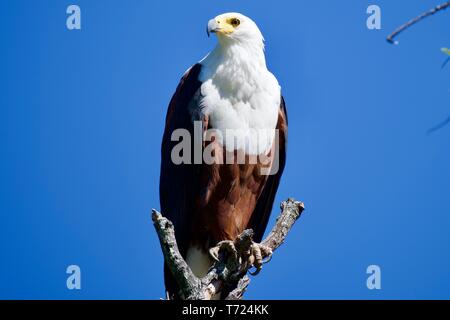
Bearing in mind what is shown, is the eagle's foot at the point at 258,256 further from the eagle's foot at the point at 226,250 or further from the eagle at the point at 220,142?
the eagle at the point at 220,142

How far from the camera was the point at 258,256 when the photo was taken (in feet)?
18.0

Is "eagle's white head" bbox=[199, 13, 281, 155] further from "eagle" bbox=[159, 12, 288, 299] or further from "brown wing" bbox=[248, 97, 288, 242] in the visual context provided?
"brown wing" bbox=[248, 97, 288, 242]

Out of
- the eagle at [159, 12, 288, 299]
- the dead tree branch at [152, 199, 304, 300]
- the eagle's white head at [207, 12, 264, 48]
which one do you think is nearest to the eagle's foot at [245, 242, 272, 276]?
the dead tree branch at [152, 199, 304, 300]

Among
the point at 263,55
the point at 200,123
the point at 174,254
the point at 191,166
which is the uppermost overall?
the point at 263,55

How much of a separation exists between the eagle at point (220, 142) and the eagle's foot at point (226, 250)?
0.92 ft

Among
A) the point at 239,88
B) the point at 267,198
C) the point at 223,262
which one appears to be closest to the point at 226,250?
the point at 223,262

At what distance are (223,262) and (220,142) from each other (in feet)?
3.99

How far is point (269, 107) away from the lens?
20.9 feet

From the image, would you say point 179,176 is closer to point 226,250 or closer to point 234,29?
point 226,250

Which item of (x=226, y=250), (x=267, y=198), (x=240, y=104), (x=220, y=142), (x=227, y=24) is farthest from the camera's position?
(x=267, y=198)

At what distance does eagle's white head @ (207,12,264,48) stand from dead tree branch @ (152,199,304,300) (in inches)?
69.8
